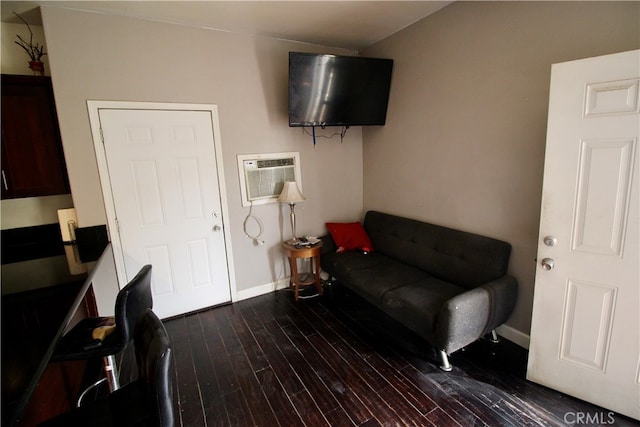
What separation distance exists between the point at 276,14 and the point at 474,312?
8.92 feet

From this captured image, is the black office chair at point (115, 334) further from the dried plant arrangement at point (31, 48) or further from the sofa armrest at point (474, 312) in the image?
the dried plant arrangement at point (31, 48)

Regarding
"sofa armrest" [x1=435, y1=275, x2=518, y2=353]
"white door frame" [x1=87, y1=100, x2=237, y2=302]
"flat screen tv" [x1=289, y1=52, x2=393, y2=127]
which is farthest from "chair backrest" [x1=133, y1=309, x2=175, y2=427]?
"flat screen tv" [x1=289, y1=52, x2=393, y2=127]

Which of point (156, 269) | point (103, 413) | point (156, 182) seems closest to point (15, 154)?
point (156, 182)

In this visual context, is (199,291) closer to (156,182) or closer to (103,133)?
(156,182)

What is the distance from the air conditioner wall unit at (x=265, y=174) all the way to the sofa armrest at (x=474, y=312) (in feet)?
6.64

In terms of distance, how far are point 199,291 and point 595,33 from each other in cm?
359

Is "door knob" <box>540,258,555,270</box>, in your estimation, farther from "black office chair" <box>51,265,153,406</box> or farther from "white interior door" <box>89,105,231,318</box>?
"white interior door" <box>89,105,231,318</box>

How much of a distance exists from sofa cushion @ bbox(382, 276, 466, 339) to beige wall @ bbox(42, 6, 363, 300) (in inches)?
57.2

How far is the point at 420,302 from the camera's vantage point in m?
2.18

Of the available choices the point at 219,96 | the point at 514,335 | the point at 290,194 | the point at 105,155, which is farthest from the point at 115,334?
the point at 514,335

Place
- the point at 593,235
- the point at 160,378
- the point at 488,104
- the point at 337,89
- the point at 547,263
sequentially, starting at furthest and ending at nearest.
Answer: the point at 337,89
the point at 488,104
the point at 547,263
the point at 593,235
the point at 160,378

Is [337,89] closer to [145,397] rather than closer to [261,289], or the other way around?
[261,289]

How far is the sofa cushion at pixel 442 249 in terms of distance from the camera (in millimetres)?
2273

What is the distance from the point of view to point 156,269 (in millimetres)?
2814
